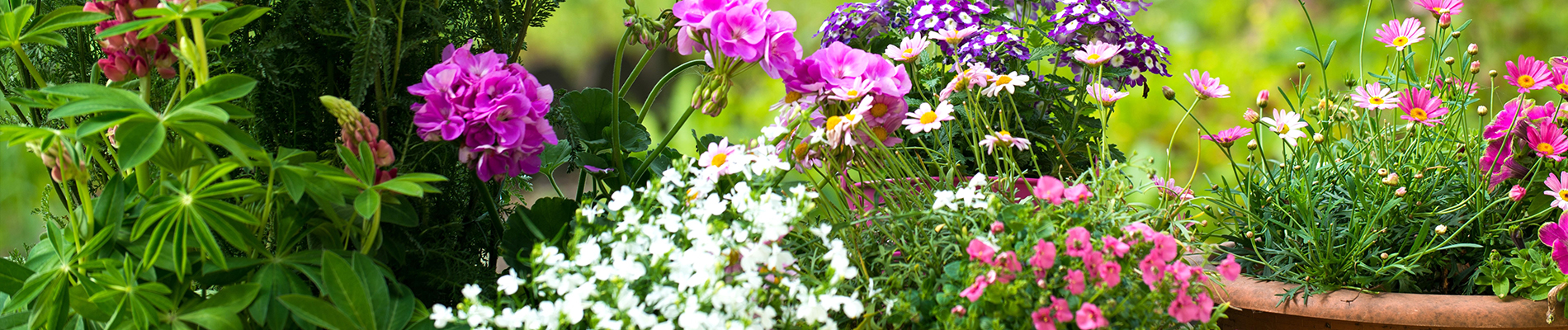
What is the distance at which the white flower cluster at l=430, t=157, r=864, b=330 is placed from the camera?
67 cm

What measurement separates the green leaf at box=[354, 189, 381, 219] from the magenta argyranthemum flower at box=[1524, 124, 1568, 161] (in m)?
1.06

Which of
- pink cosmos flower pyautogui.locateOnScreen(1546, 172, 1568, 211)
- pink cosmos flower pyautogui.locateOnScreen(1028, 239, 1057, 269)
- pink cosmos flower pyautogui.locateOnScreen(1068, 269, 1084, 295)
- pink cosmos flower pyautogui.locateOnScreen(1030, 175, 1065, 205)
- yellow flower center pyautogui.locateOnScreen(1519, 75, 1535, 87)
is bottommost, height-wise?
pink cosmos flower pyautogui.locateOnScreen(1546, 172, 1568, 211)

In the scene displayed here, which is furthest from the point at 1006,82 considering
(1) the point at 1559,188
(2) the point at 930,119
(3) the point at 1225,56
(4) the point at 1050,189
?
(3) the point at 1225,56

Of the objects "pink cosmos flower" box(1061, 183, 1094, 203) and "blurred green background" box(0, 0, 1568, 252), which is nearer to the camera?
"pink cosmos flower" box(1061, 183, 1094, 203)

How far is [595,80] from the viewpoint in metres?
3.40

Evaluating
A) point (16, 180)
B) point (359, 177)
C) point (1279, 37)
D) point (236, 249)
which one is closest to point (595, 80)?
point (16, 180)

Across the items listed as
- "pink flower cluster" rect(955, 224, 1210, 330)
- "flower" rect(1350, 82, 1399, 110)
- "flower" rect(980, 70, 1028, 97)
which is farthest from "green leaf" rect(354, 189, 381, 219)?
"flower" rect(1350, 82, 1399, 110)

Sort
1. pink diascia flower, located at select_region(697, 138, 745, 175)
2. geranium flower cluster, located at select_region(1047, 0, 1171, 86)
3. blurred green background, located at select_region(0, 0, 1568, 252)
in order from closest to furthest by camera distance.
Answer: pink diascia flower, located at select_region(697, 138, 745, 175)
geranium flower cluster, located at select_region(1047, 0, 1171, 86)
blurred green background, located at select_region(0, 0, 1568, 252)

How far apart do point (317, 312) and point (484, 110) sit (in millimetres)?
207

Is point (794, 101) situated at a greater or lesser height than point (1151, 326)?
greater

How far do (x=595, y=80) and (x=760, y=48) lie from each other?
8.62 ft

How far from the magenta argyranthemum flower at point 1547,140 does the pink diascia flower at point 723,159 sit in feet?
2.55

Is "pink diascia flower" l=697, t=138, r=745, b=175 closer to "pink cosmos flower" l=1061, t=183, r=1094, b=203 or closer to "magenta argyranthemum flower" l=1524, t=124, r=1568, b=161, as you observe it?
"pink cosmos flower" l=1061, t=183, r=1094, b=203

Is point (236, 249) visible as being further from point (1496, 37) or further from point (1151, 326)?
point (1496, 37)
